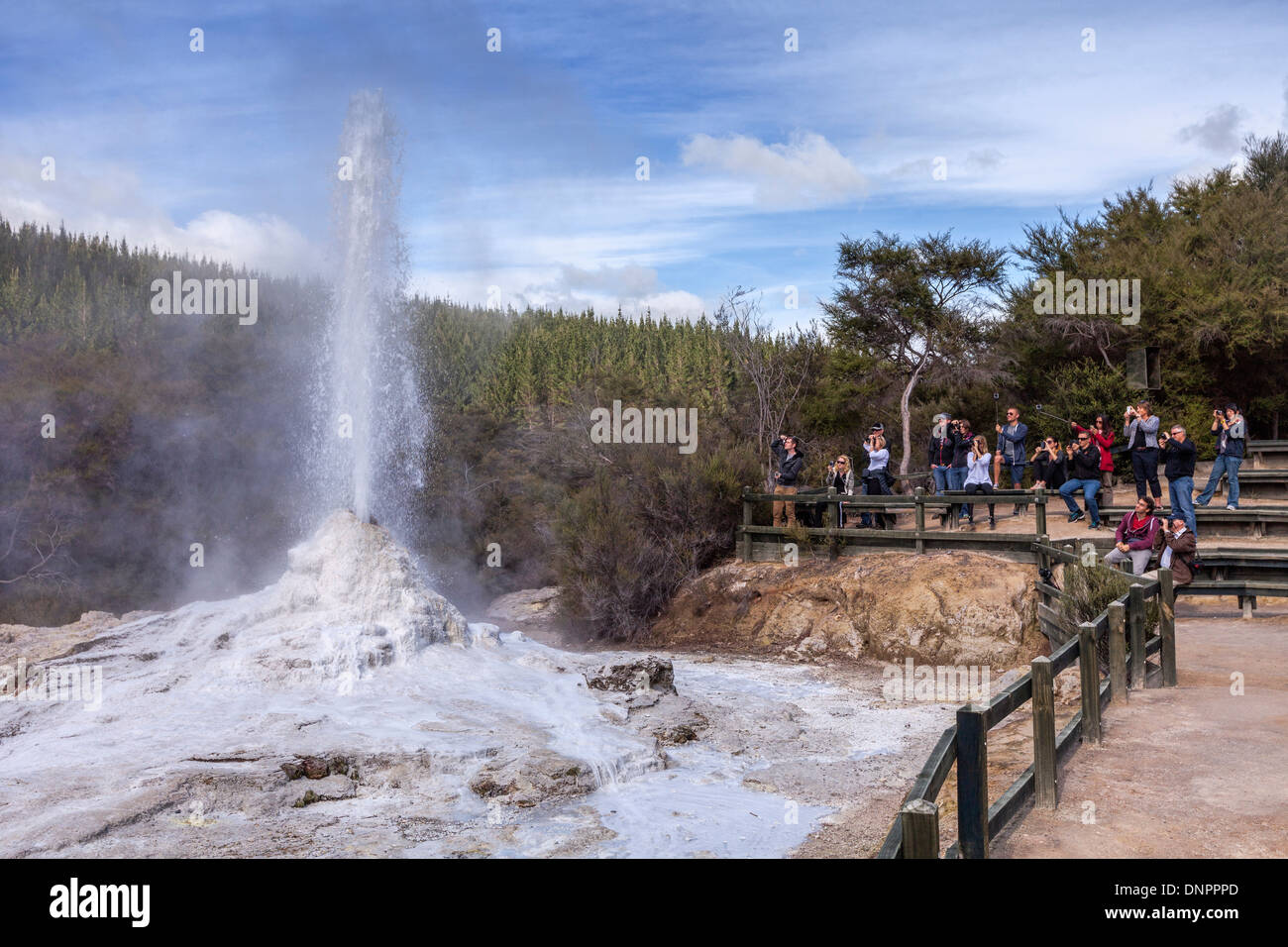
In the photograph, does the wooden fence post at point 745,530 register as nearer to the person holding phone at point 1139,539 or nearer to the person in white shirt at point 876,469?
the person in white shirt at point 876,469

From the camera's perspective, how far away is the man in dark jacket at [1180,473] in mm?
15141

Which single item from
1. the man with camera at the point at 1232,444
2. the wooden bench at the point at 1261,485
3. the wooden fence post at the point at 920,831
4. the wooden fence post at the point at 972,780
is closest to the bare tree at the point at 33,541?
the man with camera at the point at 1232,444

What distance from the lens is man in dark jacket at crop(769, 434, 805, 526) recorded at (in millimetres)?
19328

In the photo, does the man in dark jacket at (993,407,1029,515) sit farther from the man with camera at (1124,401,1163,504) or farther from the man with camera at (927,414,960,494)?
the man with camera at (1124,401,1163,504)

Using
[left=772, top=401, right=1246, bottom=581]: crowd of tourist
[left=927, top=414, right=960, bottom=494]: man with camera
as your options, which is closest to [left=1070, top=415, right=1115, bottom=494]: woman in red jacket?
[left=772, top=401, right=1246, bottom=581]: crowd of tourist

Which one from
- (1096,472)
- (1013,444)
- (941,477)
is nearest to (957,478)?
(941,477)

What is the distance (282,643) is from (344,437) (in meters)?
4.09

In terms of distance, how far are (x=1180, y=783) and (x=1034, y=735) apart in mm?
1308

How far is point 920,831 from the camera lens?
4074 mm

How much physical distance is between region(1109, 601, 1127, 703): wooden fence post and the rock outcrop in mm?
6477

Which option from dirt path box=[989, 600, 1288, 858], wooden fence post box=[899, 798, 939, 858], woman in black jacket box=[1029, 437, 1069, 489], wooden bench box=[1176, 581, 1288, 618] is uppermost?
woman in black jacket box=[1029, 437, 1069, 489]

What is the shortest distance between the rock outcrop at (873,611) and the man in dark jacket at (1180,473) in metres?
2.37

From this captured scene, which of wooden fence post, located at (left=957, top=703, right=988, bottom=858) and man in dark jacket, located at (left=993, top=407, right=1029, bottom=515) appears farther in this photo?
man in dark jacket, located at (left=993, top=407, right=1029, bottom=515)
